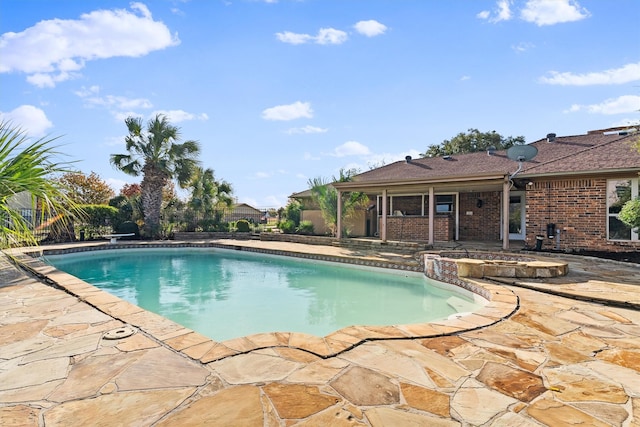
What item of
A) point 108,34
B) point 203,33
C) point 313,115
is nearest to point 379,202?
point 313,115

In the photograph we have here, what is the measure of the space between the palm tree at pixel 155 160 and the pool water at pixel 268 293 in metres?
5.44

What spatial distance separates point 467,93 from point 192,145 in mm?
13991

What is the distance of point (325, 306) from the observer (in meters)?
6.90

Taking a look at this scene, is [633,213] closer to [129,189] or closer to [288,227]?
[288,227]

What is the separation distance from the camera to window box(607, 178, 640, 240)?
Result: 988 cm

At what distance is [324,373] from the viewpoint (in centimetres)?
267

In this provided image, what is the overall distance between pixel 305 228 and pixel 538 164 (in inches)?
426

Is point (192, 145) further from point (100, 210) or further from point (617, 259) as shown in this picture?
point (617, 259)

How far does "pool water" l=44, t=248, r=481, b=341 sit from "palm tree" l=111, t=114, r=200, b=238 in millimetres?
5439

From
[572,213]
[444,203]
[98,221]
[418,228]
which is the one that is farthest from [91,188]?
[572,213]

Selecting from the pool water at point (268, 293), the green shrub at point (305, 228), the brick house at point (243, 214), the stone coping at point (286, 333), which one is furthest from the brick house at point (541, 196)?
the brick house at point (243, 214)

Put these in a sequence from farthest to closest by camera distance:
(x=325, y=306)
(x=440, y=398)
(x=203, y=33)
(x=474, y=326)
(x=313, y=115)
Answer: (x=313, y=115) < (x=203, y=33) < (x=325, y=306) < (x=474, y=326) < (x=440, y=398)

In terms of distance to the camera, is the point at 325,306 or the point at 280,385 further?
the point at 325,306

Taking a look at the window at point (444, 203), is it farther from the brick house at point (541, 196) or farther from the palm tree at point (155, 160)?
the palm tree at point (155, 160)
